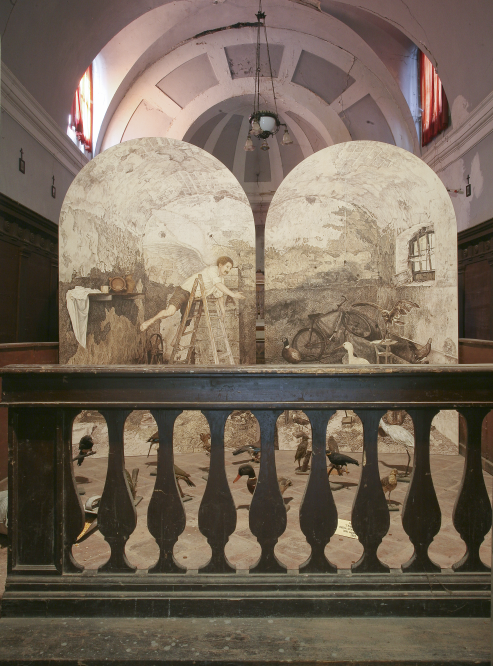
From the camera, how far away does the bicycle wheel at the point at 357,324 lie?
5.61 m

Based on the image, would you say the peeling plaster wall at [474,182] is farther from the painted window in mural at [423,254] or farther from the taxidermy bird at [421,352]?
the taxidermy bird at [421,352]

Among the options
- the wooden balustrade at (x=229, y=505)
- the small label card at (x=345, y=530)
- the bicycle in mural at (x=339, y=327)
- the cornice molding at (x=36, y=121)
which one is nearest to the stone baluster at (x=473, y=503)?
the wooden balustrade at (x=229, y=505)

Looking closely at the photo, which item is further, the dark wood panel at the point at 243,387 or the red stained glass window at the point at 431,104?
the red stained glass window at the point at 431,104

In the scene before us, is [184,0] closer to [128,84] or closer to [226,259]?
[128,84]

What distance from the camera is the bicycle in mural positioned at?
561cm

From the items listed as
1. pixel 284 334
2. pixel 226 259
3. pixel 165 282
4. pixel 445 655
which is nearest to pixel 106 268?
pixel 165 282

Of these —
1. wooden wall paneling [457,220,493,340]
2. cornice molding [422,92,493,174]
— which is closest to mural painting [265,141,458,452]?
wooden wall paneling [457,220,493,340]

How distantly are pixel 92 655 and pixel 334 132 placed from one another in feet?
42.2

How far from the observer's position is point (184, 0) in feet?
31.6

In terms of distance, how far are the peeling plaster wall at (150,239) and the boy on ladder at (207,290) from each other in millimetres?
66

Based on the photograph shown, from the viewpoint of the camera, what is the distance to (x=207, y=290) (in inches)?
220

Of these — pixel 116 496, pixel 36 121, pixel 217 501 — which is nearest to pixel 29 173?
pixel 36 121

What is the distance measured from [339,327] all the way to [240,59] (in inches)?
383

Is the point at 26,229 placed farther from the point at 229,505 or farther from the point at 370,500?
the point at 370,500
